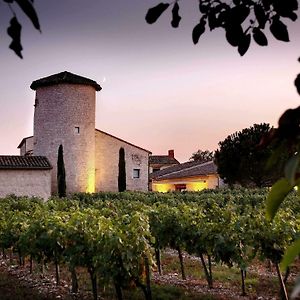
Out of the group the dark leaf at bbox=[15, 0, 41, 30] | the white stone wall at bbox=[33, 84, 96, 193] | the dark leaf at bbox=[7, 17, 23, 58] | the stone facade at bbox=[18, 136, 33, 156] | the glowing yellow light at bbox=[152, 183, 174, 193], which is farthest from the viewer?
the glowing yellow light at bbox=[152, 183, 174, 193]

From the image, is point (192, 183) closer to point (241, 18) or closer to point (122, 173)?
point (122, 173)

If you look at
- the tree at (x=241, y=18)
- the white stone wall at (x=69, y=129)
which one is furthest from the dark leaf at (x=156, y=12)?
the white stone wall at (x=69, y=129)

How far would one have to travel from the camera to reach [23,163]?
27906 millimetres

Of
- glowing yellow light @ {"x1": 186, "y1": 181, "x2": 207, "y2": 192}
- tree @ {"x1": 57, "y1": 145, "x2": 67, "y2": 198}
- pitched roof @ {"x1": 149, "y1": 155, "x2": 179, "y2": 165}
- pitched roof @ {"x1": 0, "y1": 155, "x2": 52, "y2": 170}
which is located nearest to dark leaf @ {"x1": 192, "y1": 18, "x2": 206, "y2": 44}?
pitched roof @ {"x1": 0, "y1": 155, "x2": 52, "y2": 170}

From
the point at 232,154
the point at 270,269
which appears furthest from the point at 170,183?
the point at 270,269

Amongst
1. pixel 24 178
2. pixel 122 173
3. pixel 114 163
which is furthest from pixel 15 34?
pixel 114 163

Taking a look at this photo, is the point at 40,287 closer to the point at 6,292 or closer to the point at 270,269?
the point at 6,292

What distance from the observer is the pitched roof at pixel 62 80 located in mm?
33875

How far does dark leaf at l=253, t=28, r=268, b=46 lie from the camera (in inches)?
57.8

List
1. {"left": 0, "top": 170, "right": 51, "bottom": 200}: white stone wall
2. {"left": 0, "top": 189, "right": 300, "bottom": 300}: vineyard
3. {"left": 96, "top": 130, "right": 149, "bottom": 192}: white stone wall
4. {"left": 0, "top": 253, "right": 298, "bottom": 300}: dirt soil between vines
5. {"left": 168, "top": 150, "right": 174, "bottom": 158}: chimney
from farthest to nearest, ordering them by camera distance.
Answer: {"left": 168, "top": 150, "right": 174, "bottom": 158}: chimney < {"left": 96, "top": 130, "right": 149, "bottom": 192}: white stone wall < {"left": 0, "top": 170, "right": 51, "bottom": 200}: white stone wall < {"left": 0, "top": 253, "right": 298, "bottom": 300}: dirt soil between vines < {"left": 0, "top": 189, "right": 300, "bottom": 300}: vineyard

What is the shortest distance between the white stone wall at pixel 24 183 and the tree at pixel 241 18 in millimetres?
26781

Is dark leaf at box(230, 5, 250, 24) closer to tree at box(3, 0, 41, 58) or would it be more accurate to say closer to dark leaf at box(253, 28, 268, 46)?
dark leaf at box(253, 28, 268, 46)

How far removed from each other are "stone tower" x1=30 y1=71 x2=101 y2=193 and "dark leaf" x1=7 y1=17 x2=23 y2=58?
32187 millimetres

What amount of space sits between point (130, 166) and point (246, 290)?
28.9 meters
